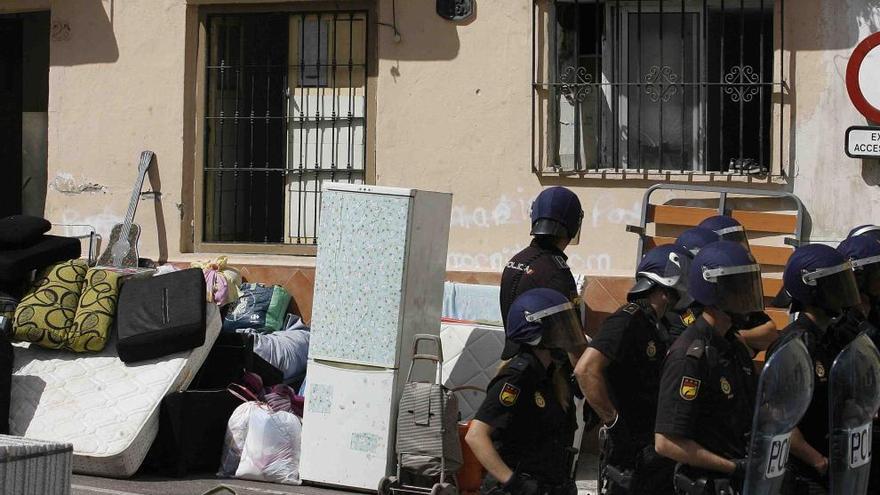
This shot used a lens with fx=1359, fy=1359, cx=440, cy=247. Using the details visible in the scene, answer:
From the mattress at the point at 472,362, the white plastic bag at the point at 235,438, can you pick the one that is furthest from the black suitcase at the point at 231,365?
the mattress at the point at 472,362

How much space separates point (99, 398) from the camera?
8.75 metres

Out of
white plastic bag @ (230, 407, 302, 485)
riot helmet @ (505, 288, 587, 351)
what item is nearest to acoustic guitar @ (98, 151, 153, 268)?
white plastic bag @ (230, 407, 302, 485)

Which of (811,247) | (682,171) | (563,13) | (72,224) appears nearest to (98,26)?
(72,224)

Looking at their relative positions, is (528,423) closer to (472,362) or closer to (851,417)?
(851,417)

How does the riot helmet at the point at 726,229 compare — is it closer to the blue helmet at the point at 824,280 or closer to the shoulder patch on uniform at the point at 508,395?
the blue helmet at the point at 824,280

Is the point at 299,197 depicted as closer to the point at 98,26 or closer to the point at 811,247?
the point at 98,26

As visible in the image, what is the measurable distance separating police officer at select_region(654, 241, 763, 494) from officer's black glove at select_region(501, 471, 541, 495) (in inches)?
23.0

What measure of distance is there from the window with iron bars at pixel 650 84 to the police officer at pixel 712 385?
486 centimetres

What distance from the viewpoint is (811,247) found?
5.84 meters

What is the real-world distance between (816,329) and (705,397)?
3.76ft

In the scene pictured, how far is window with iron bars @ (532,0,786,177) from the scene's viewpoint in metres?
9.77

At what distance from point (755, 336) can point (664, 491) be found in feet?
7.80

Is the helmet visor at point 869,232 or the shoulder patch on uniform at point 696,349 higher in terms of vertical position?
the helmet visor at point 869,232

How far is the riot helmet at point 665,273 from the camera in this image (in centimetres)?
590
